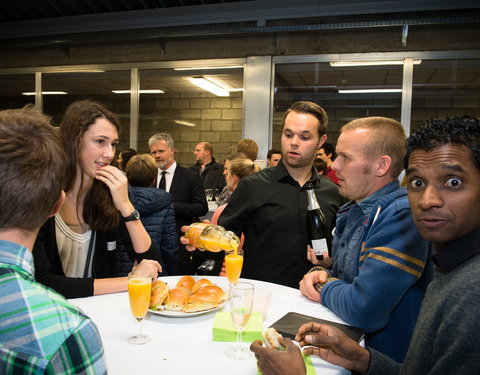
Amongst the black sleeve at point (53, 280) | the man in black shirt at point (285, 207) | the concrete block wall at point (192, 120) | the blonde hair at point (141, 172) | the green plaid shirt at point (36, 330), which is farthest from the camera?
the concrete block wall at point (192, 120)

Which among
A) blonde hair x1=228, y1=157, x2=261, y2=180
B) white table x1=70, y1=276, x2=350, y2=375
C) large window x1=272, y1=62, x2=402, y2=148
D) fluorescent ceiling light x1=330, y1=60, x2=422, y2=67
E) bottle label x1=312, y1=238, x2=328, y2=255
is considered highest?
fluorescent ceiling light x1=330, y1=60, x2=422, y2=67

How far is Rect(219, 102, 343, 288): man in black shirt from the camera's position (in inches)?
83.5

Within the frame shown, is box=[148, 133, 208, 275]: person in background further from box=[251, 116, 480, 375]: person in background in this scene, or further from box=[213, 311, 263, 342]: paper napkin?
box=[251, 116, 480, 375]: person in background

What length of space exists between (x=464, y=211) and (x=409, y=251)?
0.39 m

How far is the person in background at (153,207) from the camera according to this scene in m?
2.88

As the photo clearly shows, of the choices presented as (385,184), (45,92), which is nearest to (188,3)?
(45,92)

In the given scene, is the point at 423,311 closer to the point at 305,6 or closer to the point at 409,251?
the point at 409,251

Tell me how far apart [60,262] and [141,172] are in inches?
53.0

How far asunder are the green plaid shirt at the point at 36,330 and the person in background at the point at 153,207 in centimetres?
219

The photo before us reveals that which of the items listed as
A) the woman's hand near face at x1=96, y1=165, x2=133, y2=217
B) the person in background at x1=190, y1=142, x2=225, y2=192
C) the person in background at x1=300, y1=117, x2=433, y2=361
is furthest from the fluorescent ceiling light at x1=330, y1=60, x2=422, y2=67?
the woman's hand near face at x1=96, y1=165, x2=133, y2=217

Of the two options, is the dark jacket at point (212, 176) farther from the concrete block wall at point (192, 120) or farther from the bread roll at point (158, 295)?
the bread roll at point (158, 295)

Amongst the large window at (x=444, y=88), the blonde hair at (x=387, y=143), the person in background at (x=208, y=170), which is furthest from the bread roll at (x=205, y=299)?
the large window at (x=444, y=88)

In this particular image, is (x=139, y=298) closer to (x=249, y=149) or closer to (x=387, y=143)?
(x=387, y=143)

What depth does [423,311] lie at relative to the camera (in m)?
0.97
